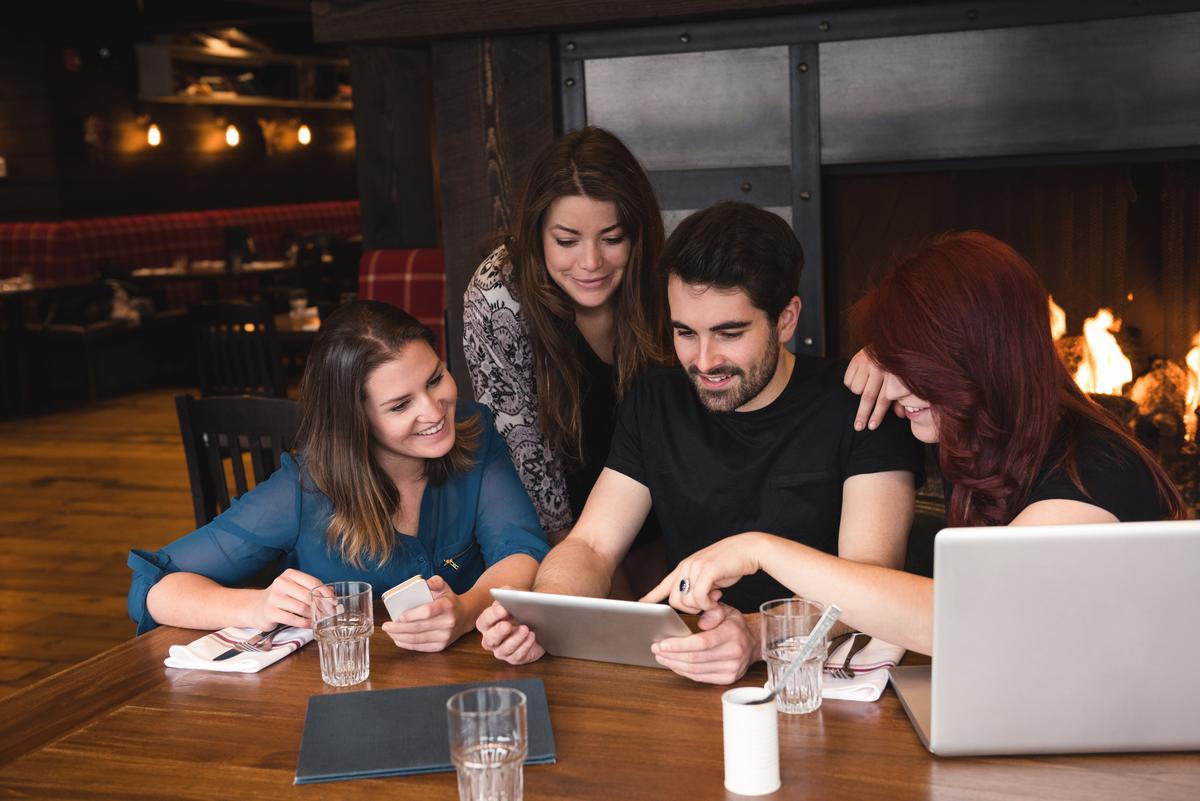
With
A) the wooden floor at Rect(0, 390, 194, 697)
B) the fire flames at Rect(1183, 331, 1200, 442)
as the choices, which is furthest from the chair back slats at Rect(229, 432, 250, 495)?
the fire flames at Rect(1183, 331, 1200, 442)

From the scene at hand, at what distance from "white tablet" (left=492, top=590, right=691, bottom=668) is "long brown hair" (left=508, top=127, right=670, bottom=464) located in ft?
2.94

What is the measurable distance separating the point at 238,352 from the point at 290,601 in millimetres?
3741

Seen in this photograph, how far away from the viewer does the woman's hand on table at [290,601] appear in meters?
1.79

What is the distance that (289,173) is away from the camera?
38.0ft

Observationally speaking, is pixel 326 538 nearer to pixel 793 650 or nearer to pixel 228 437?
pixel 228 437

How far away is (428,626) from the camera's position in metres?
1.70

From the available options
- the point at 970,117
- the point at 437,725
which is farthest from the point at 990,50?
the point at 437,725

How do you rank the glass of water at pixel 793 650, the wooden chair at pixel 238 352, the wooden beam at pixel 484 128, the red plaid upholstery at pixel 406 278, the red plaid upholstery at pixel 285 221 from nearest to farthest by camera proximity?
the glass of water at pixel 793 650, the wooden beam at pixel 484 128, the red plaid upholstery at pixel 406 278, the wooden chair at pixel 238 352, the red plaid upholstery at pixel 285 221

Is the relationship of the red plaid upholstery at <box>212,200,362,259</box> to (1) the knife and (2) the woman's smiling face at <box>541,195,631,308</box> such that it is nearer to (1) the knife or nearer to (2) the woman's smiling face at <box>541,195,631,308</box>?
(2) the woman's smiling face at <box>541,195,631,308</box>

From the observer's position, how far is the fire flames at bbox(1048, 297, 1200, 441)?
3.03m

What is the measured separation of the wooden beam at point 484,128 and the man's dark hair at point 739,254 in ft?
3.94

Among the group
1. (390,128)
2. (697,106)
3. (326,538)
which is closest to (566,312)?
(326,538)

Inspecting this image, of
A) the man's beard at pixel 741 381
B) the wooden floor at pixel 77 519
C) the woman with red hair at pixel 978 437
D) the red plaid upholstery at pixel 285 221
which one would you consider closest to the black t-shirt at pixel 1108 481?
the woman with red hair at pixel 978 437

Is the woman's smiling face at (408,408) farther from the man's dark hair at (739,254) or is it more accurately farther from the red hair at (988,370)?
the red hair at (988,370)
